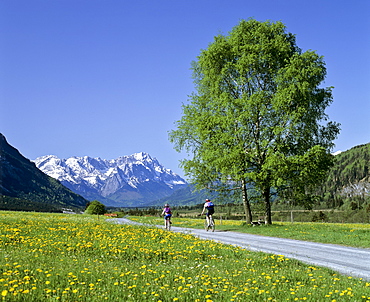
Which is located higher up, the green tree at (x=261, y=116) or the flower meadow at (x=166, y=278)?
the green tree at (x=261, y=116)

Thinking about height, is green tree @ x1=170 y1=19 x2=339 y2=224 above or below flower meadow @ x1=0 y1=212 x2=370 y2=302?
above

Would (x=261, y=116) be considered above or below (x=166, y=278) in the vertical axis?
above

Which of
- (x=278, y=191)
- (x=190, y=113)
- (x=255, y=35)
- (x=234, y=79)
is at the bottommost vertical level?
(x=278, y=191)

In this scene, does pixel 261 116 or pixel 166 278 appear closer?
pixel 166 278

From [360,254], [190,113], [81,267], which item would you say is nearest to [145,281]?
[81,267]

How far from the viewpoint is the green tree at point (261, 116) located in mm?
28859

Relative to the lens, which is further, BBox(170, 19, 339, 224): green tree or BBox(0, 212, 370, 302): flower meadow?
BBox(170, 19, 339, 224): green tree

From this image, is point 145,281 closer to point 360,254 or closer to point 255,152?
point 360,254

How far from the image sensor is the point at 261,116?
3102 cm

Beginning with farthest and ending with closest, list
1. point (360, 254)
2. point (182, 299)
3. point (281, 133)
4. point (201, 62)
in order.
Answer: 1. point (201, 62)
2. point (281, 133)
3. point (360, 254)
4. point (182, 299)

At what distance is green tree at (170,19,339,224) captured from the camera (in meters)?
28.9

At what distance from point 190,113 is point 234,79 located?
525 cm

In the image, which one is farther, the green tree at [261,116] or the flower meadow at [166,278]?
the green tree at [261,116]

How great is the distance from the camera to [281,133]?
97.9 ft
